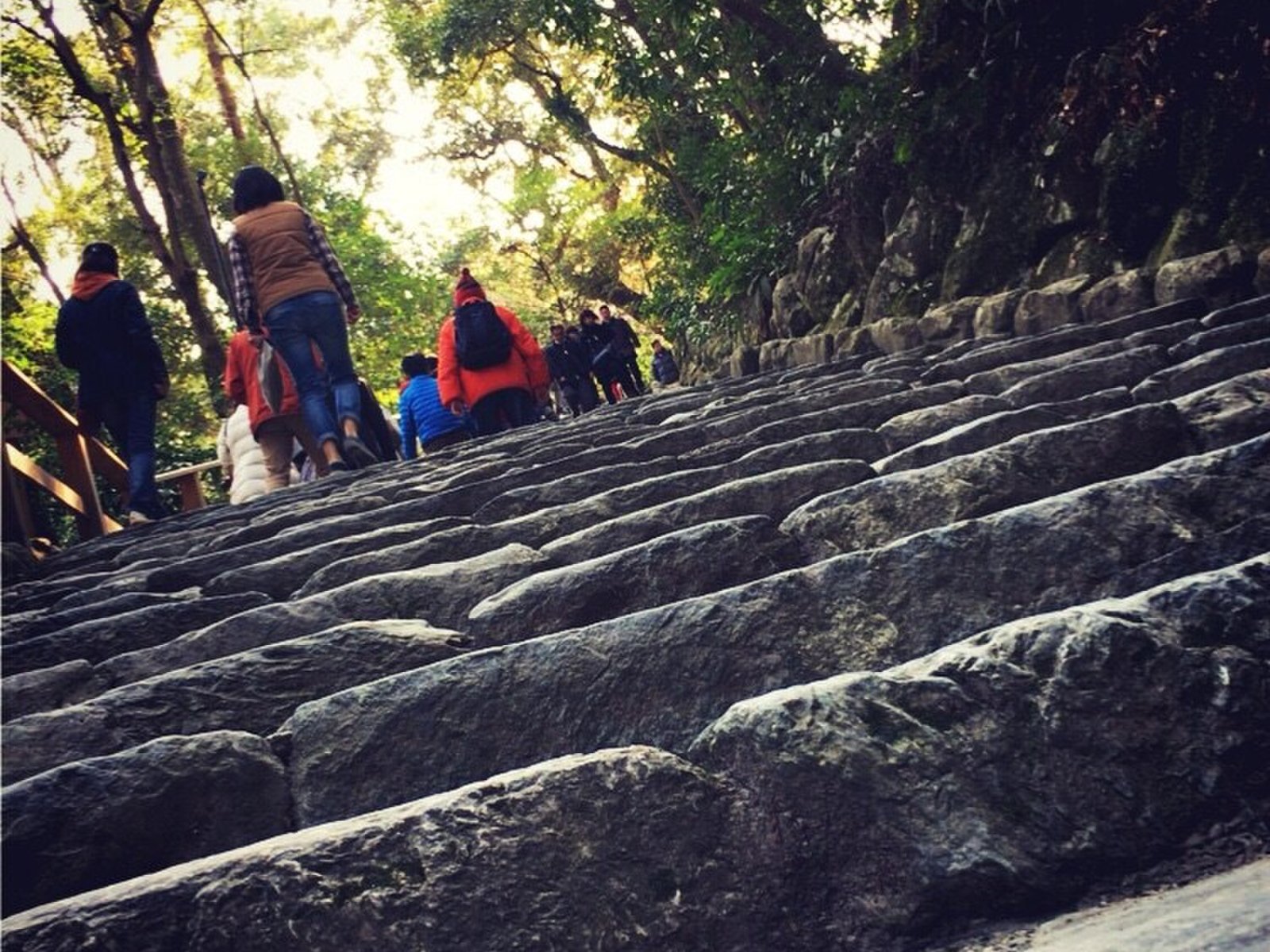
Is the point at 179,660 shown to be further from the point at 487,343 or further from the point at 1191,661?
the point at 487,343

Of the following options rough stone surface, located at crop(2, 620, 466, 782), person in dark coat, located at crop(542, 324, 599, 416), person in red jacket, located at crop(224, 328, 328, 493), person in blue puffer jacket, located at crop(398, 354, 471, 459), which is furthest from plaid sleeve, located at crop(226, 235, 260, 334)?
person in dark coat, located at crop(542, 324, 599, 416)

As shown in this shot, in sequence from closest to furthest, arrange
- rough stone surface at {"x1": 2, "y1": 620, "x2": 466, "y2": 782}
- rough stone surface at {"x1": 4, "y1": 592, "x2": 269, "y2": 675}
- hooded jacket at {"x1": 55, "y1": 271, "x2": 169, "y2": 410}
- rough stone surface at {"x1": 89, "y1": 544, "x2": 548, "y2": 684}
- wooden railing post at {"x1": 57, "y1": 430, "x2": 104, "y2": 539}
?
rough stone surface at {"x1": 2, "y1": 620, "x2": 466, "y2": 782} → rough stone surface at {"x1": 89, "y1": 544, "x2": 548, "y2": 684} → rough stone surface at {"x1": 4, "y1": 592, "x2": 269, "y2": 675} → hooded jacket at {"x1": 55, "y1": 271, "x2": 169, "y2": 410} → wooden railing post at {"x1": 57, "y1": 430, "x2": 104, "y2": 539}

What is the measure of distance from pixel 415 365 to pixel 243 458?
172 cm

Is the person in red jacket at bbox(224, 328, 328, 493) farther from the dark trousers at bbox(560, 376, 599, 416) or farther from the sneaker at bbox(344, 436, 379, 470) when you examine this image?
the dark trousers at bbox(560, 376, 599, 416)

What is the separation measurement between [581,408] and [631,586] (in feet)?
49.9

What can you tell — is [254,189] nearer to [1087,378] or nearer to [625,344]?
[1087,378]

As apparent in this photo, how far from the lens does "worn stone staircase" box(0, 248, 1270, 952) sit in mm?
1064

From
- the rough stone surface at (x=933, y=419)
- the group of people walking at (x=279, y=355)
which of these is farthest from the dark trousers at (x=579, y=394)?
the rough stone surface at (x=933, y=419)

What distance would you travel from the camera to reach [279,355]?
6.85 m

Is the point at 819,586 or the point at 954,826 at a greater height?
the point at 819,586

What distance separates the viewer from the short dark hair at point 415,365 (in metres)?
9.07

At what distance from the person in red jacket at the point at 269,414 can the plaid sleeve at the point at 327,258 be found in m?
0.65

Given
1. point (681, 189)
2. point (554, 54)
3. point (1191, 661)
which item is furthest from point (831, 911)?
point (554, 54)

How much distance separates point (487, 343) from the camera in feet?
24.1
